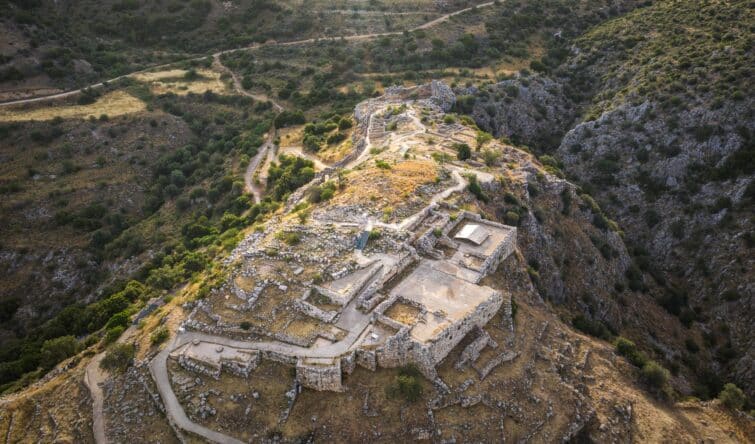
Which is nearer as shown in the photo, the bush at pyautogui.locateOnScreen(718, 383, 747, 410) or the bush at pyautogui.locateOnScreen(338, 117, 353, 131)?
the bush at pyautogui.locateOnScreen(718, 383, 747, 410)

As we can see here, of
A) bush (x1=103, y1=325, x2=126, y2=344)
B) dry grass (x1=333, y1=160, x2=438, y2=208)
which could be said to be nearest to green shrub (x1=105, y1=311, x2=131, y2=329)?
bush (x1=103, y1=325, x2=126, y2=344)

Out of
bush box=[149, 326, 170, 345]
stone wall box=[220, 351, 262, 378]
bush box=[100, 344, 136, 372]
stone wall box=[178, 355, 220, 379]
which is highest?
stone wall box=[220, 351, 262, 378]

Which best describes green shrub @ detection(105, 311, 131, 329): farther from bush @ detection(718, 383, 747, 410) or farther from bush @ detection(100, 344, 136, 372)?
bush @ detection(718, 383, 747, 410)

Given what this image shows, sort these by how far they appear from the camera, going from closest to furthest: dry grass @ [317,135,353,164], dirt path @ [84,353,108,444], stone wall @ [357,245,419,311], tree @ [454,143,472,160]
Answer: dirt path @ [84,353,108,444]
stone wall @ [357,245,419,311]
tree @ [454,143,472,160]
dry grass @ [317,135,353,164]

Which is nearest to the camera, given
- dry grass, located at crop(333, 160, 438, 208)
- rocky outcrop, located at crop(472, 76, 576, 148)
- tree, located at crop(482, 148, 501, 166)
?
dry grass, located at crop(333, 160, 438, 208)

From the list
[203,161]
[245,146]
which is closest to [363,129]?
[245,146]

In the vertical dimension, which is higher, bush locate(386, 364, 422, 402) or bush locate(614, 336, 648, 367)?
bush locate(386, 364, 422, 402)

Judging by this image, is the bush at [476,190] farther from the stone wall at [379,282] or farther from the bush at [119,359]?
the bush at [119,359]
